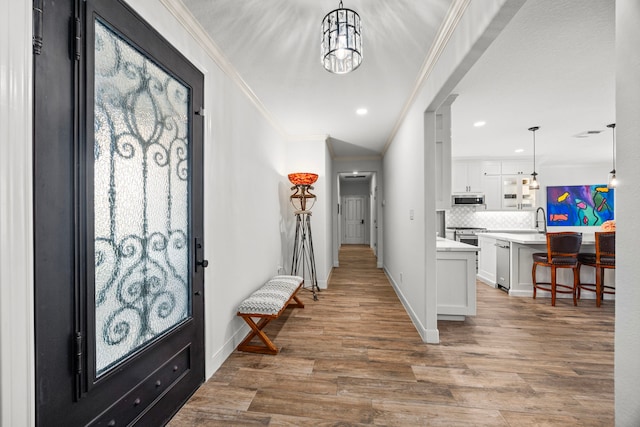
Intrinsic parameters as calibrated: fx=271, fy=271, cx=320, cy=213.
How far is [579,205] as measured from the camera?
6.39m

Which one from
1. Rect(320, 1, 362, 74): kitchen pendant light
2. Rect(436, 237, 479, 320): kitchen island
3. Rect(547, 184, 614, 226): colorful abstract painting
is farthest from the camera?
Rect(547, 184, 614, 226): colorful abstract painting

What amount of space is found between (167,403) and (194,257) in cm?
85

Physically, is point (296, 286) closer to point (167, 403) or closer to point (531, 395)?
point (167, 403)

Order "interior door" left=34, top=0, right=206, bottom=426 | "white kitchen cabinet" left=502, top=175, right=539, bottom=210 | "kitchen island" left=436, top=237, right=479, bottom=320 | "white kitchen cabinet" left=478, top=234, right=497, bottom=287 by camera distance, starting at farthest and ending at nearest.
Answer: "white kitchen cabinet" left=502, top=175, right=539, bottom=210
"white kitchen cabinet" left=478, top=234, right=497, bottom=287
"kitchen island" left=436, top=237, right=479, bottom=320
"interior door" left=34, top=0, right=206, bottom=426

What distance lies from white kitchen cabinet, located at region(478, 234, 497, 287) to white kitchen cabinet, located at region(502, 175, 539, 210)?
206 cm

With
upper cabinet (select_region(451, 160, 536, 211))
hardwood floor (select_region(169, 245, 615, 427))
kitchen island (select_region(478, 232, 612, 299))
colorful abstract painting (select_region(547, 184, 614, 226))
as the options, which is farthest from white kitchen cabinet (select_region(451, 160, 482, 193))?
hardwood floor (select_region(169, 245, 615, 427))

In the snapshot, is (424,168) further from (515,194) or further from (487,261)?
(515,194)

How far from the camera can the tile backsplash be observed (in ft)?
20.8

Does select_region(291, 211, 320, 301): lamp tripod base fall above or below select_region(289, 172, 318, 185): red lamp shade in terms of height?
below

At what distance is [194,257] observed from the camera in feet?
6.01

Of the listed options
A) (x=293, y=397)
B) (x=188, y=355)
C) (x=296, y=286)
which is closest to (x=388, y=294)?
(x=296, y=286)

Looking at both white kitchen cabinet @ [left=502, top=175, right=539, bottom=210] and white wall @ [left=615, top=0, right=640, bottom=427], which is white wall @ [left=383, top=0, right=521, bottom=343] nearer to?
white wall @ [left=615, top=0, right=640, bottom=427]

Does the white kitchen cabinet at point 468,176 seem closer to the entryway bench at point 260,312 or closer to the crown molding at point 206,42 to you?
the crown molding at point 206,42

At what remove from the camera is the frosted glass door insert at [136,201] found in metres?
1.20
